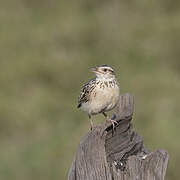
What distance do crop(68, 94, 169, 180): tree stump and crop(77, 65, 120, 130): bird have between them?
1608 mm

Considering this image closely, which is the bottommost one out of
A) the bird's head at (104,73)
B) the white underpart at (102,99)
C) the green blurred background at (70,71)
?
the white underpart at (102,99)

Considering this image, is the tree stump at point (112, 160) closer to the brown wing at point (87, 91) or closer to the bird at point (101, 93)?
the bird at point (101, 93)

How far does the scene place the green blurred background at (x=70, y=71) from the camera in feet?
31.2

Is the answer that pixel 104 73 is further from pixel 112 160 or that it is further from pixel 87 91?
pixel 112 160

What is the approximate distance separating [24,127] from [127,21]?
19.9ft

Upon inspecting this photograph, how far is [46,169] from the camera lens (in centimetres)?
883

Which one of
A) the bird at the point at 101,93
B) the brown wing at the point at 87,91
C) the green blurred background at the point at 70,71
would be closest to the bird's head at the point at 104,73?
the bird at the point at 101,93

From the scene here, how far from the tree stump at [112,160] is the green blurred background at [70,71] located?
4023 mm

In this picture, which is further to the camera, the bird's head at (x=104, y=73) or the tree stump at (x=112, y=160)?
the bird's head at (x=104, y=73)

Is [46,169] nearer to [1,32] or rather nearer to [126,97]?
[126,97]

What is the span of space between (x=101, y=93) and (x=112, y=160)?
2176mm

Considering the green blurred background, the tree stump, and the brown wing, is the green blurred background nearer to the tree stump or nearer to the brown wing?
the brown wing

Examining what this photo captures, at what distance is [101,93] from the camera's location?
6602mm

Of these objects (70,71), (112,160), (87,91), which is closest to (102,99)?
(87,91)
